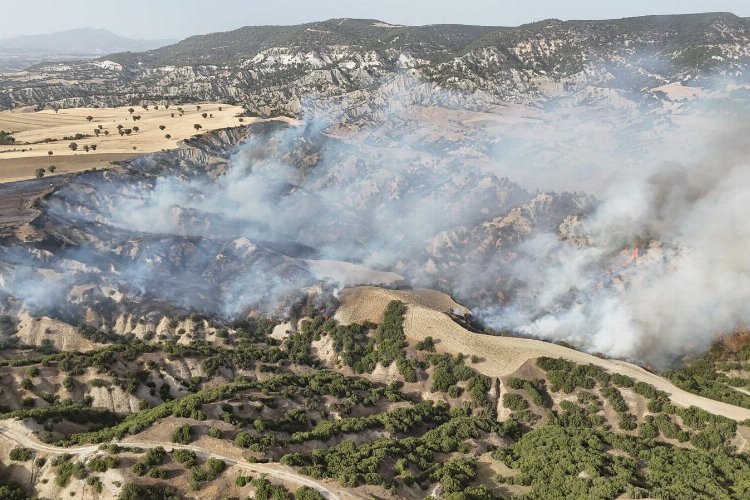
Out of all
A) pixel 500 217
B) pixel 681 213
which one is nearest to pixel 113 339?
pixel 500 217

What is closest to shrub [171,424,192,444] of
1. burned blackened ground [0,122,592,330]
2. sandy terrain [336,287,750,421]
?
sandy terrain [336,287,750,421]

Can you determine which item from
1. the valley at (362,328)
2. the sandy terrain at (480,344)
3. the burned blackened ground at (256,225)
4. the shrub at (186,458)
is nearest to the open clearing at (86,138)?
the valley at (362,328)

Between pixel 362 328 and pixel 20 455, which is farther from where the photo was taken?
pixel 362 328

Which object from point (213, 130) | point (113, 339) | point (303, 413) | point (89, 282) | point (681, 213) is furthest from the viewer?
point (213, 130)

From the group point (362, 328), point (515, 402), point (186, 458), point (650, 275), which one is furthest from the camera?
point (650, 275)

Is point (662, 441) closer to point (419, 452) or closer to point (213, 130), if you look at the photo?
point (419, 452)

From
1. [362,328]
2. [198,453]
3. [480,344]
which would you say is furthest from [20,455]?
[480,344]

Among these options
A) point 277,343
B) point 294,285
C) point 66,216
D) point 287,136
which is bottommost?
point 277,343

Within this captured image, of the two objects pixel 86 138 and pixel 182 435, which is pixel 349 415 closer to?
pixel 182 435
